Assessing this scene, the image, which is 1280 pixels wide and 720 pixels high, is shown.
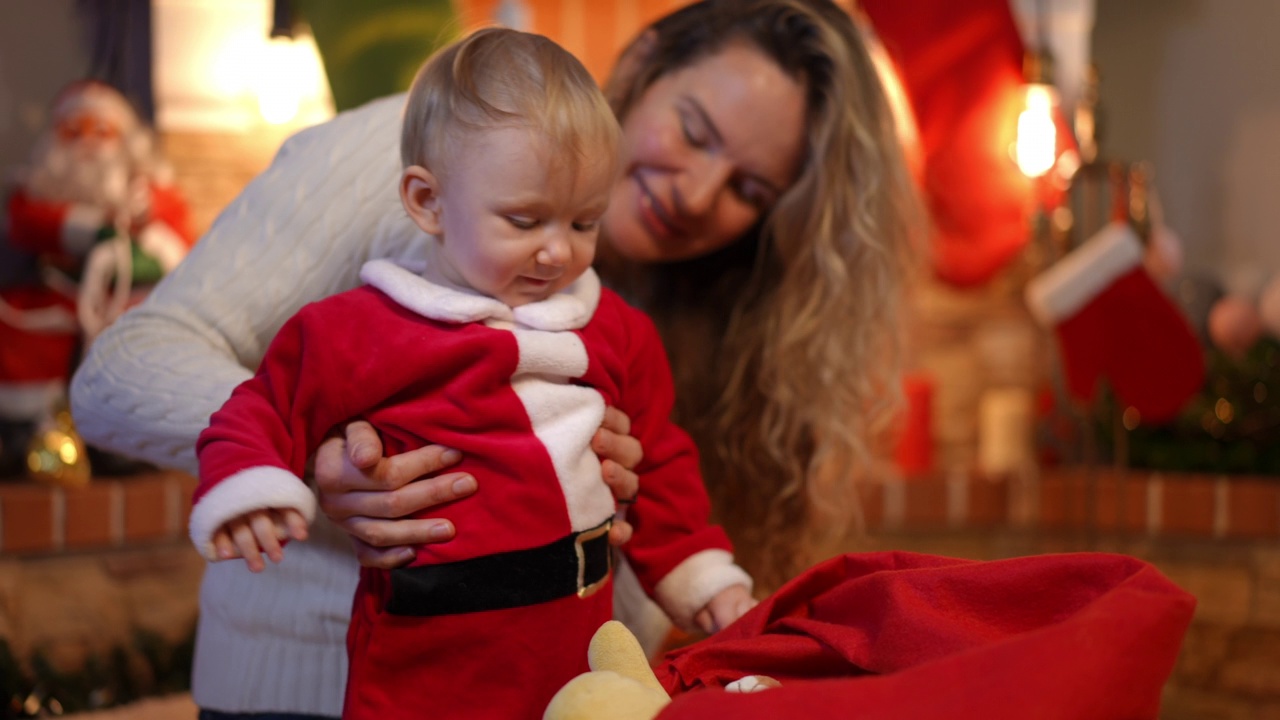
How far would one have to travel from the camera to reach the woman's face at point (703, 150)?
4.35 ft

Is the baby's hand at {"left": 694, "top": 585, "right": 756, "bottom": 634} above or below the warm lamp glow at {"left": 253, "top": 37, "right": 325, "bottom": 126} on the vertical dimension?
below

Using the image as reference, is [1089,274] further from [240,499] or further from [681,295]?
[240,499]

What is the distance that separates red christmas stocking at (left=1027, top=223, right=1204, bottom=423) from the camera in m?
2.76

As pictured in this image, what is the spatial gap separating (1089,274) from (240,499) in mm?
2461

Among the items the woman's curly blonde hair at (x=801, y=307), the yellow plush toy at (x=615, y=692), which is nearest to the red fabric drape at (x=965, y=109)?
the woman's curly blonde hair at (x=801, y=307)

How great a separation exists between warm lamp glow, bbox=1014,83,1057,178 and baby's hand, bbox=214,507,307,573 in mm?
2818

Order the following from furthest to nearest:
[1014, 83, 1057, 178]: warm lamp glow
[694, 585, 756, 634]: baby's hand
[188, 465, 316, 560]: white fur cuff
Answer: [1014, 83, 1057, 178]: warm lamp glow, [694, 585, 756, 634]: baby's hand, [188, 465, 316, 560]: white fur cuff

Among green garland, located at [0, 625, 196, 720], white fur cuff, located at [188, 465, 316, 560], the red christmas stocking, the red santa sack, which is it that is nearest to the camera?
the red santa sack

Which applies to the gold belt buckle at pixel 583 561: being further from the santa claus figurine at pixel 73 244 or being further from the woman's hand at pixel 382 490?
the santa claus figurine at pixel 73 244

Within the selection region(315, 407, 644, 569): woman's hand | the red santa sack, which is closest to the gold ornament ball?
region(315, 407, 644, 569): woman's hand

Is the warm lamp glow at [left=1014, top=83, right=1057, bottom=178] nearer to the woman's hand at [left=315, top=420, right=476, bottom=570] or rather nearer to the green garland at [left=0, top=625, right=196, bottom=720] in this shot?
the green garland at [left=0, top=625, right=196, bottom=720]

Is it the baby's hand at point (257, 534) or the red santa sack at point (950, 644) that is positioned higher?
the baby's hand at point (257, 534)

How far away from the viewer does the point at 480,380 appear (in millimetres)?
889

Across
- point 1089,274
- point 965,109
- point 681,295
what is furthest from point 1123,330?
point 681,295
